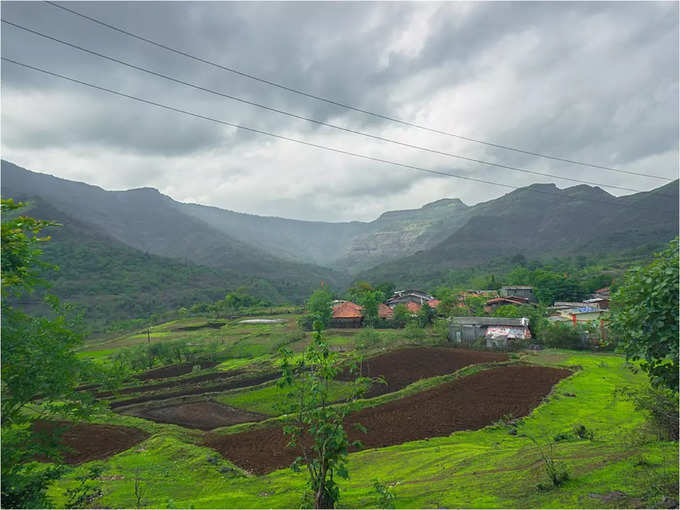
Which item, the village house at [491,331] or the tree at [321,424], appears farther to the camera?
the village house at [491,331]

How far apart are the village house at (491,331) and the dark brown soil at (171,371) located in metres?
32.8

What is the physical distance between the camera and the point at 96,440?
24.0 m

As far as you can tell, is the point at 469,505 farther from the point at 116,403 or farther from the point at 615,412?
the point at 116,403

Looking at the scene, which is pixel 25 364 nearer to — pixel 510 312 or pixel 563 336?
pixel 563 336

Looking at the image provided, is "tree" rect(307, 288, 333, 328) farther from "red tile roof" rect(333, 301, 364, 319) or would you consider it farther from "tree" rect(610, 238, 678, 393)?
"tree" rect(610, 238, 678, 393)

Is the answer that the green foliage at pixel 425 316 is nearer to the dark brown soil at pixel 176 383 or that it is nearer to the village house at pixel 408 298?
the village house at pixel 408 298

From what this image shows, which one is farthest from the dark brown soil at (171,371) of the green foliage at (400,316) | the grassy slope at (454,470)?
the green foliage at (400,316)

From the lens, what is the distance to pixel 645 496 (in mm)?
8883

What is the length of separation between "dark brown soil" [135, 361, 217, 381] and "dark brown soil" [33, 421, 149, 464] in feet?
48.8

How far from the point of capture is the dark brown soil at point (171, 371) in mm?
41766

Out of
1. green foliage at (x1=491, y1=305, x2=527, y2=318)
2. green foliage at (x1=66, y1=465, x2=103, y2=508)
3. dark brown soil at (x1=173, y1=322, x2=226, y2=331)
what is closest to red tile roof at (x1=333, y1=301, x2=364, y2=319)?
dark brown soil at (x1=173, y1=322, x2=226, y2=331)

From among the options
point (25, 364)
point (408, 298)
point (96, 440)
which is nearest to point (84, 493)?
point (25, 364)

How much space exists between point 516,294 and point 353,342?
52.0 meters

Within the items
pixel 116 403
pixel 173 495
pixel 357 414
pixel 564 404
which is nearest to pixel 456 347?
pixel 564 404
